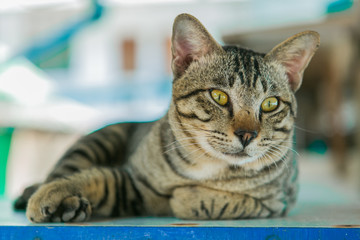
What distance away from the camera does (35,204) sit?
975mm

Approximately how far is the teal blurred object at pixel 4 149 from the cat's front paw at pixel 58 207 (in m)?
2.03

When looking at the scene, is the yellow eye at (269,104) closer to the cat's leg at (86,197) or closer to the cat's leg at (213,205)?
the cat's leg at (213,205)

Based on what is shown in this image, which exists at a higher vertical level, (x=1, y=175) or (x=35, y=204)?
(x=35, y=204)

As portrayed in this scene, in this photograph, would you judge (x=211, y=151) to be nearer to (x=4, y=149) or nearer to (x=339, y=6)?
(x=339, y=6)

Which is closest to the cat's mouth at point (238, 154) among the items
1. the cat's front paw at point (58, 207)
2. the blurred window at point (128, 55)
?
the cat's front paw at point (58, 207)

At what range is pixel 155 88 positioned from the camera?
290 inches

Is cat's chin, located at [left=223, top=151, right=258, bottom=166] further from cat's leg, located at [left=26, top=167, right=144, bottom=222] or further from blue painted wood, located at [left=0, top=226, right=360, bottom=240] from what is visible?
cat's leg, located at [left=26, top=167, right=144, bottom=222]

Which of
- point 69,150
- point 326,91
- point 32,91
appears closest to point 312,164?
point 326,91

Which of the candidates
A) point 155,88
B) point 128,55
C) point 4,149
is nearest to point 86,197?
point 4,149

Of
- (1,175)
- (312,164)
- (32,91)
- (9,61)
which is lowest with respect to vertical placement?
→ (312,164)

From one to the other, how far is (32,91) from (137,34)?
521 centimetres

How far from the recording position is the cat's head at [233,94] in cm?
100

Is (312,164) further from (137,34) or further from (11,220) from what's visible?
(137,34)

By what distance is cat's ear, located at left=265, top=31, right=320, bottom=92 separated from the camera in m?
1.07
